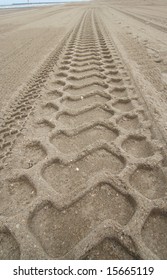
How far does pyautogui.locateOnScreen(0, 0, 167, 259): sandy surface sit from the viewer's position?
3.50ft

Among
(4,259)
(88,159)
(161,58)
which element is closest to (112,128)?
(88,159)

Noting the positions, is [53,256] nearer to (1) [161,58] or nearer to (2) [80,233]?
(2) [80,233]

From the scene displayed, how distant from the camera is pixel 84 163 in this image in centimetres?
149

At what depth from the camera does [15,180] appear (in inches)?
54.9

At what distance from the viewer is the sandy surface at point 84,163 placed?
Answer: 107 centimetres

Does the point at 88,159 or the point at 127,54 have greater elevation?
the point at 127,54

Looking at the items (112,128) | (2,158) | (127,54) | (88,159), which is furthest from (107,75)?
(2,158)

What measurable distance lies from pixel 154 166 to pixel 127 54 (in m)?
2.59
